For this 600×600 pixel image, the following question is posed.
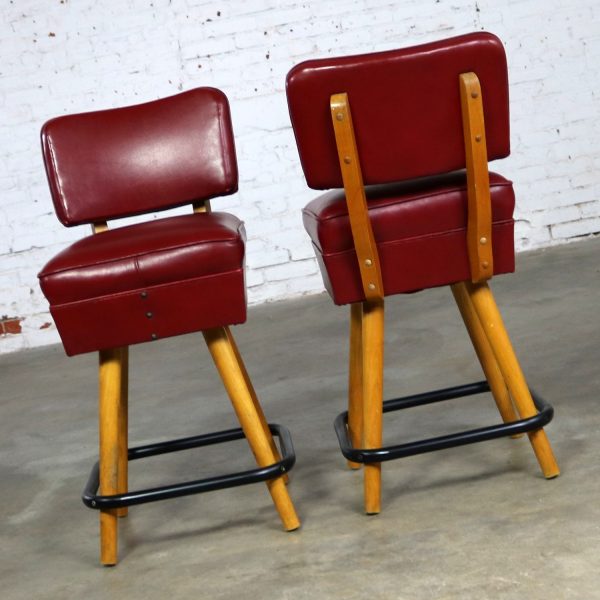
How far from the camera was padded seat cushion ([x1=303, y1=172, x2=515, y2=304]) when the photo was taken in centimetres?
213

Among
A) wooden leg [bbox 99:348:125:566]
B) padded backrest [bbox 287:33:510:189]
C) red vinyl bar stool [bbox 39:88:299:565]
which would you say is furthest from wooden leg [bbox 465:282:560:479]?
wooden leg [bbox 99:348:125:566]

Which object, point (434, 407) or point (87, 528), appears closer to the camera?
point (87, 528)

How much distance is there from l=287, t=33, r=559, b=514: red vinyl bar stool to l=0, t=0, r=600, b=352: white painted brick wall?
8.90ft

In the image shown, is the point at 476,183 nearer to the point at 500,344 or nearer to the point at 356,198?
the point at 356,198

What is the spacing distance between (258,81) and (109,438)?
3025mm

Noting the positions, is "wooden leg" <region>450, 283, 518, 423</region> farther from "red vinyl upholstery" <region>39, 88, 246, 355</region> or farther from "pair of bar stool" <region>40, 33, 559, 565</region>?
"red vinyl upholstery" <region>39, 88, 246, 355</region>

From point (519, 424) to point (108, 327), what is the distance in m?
0.88

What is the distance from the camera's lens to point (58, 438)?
3312 mm

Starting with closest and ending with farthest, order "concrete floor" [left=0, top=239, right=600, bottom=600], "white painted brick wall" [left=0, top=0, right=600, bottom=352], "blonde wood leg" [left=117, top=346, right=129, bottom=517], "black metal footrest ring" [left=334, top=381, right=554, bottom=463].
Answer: "concrete floor" [left=0, top=239, right=600, bottom=600], "black metal footrest ring" [left=334, top=381, right=554, bottom=463], "blonde wood leg" [left=117, top=346, right=129, bottom=517], "white painted brick wall" [left=0, top=0, right=600, bottom=352]

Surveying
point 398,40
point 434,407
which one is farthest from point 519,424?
point 398,40

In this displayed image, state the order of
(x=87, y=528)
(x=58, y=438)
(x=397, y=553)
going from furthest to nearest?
(x=58, y=438), (x=87, y=528), (x=397, y=553)

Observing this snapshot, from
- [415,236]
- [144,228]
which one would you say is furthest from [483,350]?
[144,228]

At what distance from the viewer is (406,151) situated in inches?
81.4

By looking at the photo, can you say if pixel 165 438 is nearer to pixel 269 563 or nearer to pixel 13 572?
pixel 13 572
